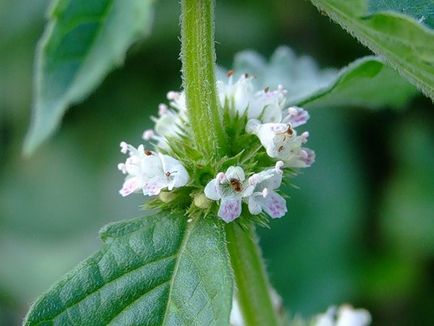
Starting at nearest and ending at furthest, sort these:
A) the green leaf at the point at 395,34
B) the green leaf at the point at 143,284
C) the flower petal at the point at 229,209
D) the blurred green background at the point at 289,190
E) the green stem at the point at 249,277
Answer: the green leaf at the point at 395,34, the green leaf at the point at 143,284, the flower petal at the point at 229,209, the green stem at the point at 249,277, the blurred green background at the point at 289,190

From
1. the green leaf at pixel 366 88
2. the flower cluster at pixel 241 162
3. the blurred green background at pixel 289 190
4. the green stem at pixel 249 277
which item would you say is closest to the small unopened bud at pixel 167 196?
the flower cluster at pixel 241 162

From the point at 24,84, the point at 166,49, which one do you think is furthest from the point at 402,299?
the point at 24,84

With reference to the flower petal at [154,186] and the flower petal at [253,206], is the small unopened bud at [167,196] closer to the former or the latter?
the flower petal at [154,186]

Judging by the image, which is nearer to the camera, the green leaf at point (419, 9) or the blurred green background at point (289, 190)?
the green leaf at point (419, 9)

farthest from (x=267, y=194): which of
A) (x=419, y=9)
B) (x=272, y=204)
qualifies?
(x=419, y=9)

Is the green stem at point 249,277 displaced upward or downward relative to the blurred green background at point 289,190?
downward
